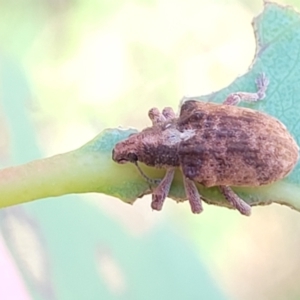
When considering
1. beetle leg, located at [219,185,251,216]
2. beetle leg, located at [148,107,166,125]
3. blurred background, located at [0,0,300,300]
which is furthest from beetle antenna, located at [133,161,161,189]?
blurred background, located at [0,0,300,300]

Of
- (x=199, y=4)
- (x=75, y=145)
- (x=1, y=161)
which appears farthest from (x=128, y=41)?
(x=1, y=161)

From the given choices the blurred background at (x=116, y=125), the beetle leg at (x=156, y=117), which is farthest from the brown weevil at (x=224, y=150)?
the blurred background at (x=116, y=125)

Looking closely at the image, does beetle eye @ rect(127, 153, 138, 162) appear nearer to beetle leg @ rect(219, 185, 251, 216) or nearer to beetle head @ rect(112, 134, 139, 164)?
beetle head @ rect(112, 134, 139, 164)

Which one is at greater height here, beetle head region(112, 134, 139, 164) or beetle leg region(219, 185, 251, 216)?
beetle head region(112, 134, 139, 164)

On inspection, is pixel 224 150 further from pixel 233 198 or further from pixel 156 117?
pixel 156 117

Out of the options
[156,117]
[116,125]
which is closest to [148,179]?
[156,117]

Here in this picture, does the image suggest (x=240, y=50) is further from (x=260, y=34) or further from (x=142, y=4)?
(x=260, y=34)
